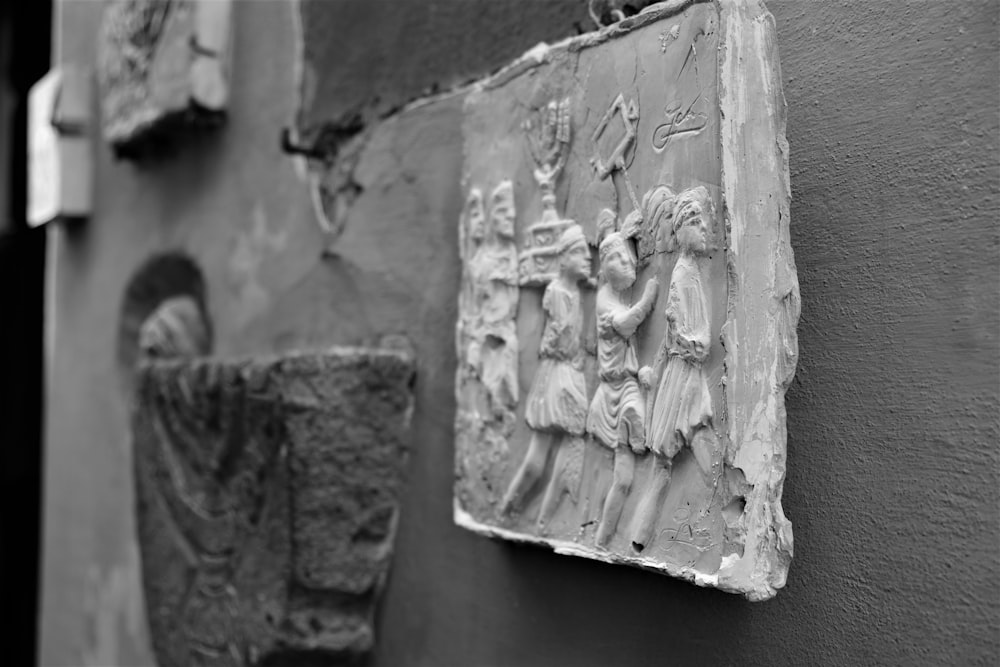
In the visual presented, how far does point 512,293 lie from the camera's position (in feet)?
8.64

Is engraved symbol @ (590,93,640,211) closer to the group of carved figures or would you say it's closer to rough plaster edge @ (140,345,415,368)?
the group of carved figures

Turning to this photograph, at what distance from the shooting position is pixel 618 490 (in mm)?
2219

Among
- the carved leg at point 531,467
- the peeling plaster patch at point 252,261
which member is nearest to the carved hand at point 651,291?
the carved leg at point 531,467

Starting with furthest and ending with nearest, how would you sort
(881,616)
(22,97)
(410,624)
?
(22,97)
(410,624)
(881,616)

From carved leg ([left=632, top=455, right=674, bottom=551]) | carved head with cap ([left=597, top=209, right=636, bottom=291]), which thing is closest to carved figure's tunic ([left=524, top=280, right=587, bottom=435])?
carved head with cap ([left=597, top=209, right=636, bottom=291])

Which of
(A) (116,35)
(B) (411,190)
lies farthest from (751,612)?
(A) (116,35)

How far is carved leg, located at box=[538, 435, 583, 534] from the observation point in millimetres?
2377

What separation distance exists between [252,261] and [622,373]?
2.17m

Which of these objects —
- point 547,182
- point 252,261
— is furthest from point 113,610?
point 547,182

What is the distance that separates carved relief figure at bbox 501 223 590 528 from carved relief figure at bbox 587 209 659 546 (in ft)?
0.29

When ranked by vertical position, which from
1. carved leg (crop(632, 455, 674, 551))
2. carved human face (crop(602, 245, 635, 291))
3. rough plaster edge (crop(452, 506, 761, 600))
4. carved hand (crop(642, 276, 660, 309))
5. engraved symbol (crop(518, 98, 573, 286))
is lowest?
rough plaster edge (crop(452, 506, 761, 600))

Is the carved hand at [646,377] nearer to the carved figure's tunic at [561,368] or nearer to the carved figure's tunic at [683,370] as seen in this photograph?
the carved figure's tunic at [683,370]

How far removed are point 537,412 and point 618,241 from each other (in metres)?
0.48

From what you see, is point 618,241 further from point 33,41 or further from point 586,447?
point 33,41
